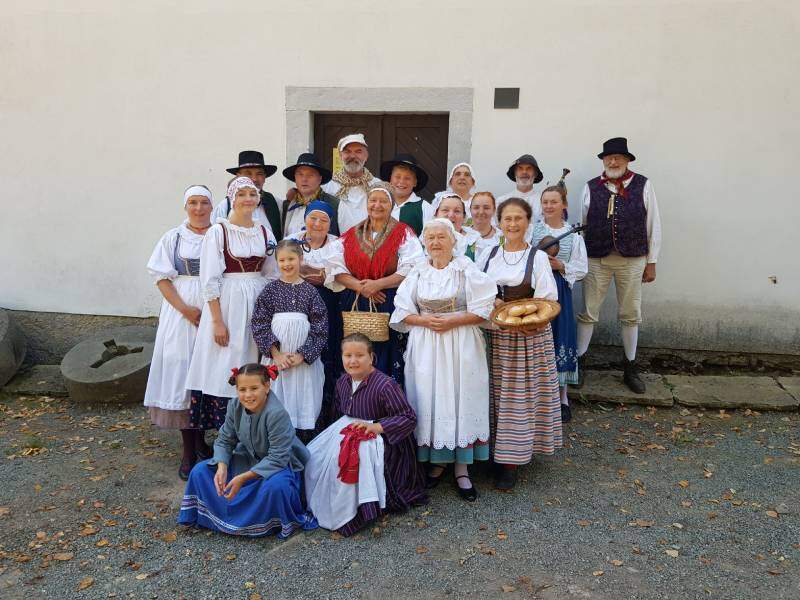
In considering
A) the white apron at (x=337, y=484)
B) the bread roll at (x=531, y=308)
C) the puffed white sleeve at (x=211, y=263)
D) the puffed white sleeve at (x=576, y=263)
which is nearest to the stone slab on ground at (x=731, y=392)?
the puffed white sleeve at (x=576, y=263)

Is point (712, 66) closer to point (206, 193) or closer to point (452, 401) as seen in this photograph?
point (452, 401)

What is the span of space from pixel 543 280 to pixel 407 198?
50.8 inches

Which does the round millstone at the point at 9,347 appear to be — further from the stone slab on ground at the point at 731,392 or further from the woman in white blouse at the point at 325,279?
the stone slab on ground at the point at 731,392

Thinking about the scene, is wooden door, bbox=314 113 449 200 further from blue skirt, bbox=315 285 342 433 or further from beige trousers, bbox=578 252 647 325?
blue skirt, bbox=315 285 342 433

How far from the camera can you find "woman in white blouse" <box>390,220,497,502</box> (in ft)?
10.9

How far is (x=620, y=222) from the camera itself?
15.4 feet

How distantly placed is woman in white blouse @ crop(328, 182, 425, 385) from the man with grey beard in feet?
1.78

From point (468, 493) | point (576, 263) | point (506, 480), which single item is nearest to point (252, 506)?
point (468, 493)

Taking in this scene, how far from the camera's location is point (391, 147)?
218 inches

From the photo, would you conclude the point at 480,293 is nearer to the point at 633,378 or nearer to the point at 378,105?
the point at 633,378

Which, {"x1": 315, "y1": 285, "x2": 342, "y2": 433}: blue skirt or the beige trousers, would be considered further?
the beige trousers

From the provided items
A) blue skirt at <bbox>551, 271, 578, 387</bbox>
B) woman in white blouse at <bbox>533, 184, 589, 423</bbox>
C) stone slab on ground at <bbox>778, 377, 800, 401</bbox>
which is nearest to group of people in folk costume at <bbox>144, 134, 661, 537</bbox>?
woman in white blouse at <bbox>533, 184, 589, 423</bbox>

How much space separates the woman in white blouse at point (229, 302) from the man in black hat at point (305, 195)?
0.69 meters

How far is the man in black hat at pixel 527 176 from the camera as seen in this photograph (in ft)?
15.6
